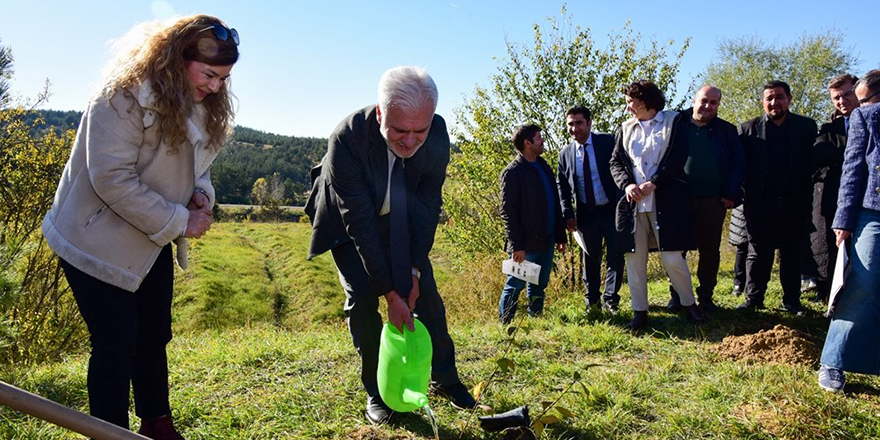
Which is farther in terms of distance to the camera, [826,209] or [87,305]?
[826,209]

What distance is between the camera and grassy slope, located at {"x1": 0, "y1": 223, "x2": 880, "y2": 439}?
3.04 m

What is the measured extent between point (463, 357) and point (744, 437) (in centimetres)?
198

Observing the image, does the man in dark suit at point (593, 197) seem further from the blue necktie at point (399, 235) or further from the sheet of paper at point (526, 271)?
the blue necktie at point (399, 235)

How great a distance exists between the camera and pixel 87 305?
Result: 2.32 m

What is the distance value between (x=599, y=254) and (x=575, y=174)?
2.95 feet

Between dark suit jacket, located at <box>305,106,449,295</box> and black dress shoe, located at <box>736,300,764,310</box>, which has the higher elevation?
dark suit jacket, located at <box>305,106,449,295</box>

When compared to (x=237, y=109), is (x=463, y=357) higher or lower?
lower

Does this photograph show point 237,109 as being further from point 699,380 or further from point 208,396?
point 699,380

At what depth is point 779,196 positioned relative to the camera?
17.7ft

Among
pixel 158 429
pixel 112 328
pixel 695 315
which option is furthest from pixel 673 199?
pixel 112 328

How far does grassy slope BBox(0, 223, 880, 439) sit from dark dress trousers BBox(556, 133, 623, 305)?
20.1 inches

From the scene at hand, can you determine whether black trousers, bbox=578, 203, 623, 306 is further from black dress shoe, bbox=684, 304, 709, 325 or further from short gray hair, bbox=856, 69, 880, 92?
short gray hair, bbox=856, 69, 880, 92

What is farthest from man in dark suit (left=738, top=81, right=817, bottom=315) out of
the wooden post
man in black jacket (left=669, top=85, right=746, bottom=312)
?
the wooden post

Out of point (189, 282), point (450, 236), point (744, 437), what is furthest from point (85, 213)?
point (189, 282)
